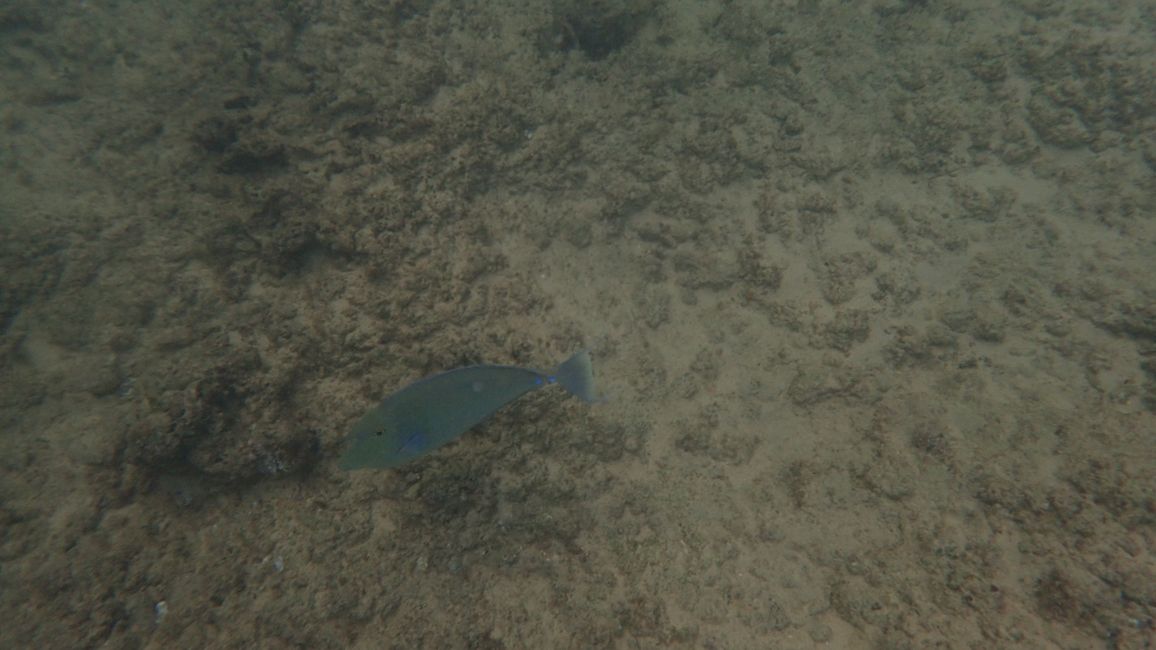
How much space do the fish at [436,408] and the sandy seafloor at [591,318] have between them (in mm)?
820

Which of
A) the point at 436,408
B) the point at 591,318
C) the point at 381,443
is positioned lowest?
the point at 591,318

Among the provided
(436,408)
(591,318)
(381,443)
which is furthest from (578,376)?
(591,318)

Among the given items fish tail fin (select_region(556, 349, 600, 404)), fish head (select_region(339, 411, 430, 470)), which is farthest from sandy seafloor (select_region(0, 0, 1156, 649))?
fish tail fin (select_region(556, 349, 600, 404))

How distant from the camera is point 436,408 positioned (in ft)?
7.40

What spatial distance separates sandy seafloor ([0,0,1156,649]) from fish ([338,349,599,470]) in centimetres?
82

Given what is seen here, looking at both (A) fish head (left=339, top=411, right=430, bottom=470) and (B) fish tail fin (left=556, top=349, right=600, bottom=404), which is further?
(B) fish tail fin (left=556, top=349, right=600, bottom=404)

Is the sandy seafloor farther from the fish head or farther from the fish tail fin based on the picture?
the fish tail fin

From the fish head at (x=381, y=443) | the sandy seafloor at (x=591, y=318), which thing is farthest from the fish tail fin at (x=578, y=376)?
the sandy seafloor at (x=591, y=318)

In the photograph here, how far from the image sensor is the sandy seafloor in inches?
113

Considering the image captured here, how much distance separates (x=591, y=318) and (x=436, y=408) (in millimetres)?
2065

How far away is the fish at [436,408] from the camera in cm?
221

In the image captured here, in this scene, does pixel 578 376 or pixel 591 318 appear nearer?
pixel 578 376

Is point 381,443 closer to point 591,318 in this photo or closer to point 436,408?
point 436,408

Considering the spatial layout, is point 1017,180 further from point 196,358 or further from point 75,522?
point 75,522
